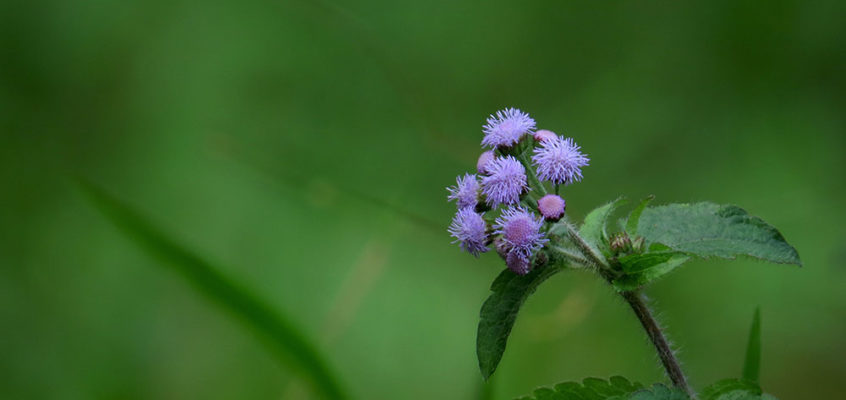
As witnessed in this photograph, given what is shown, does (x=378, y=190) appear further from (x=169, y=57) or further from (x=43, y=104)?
(x=43, y=104)

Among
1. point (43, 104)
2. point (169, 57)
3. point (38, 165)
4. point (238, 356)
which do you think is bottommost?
point (238, 356)

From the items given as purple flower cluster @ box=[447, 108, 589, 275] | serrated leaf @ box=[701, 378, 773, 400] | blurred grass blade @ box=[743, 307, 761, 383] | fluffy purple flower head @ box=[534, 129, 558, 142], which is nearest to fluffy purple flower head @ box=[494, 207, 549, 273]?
purple flower cluster @ box=[447, 108, 589, 275]

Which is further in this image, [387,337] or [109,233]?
[109,233]

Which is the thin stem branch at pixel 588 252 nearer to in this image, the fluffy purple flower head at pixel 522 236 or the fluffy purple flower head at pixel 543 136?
the fluffy purple flower head at pixel 522 236

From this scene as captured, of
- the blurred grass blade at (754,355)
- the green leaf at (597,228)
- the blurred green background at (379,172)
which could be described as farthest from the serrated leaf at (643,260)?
the blurred green background at (379,172)

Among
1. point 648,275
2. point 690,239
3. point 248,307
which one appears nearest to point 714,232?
point 690,239

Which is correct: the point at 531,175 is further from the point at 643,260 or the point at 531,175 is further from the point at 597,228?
the point at 643,260

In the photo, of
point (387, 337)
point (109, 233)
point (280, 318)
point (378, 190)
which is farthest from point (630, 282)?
point (109, 233)
